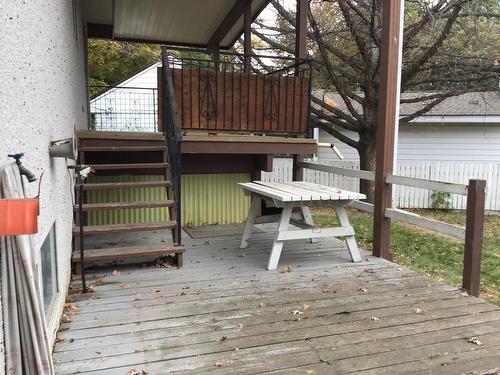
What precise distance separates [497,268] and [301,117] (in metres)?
3.51

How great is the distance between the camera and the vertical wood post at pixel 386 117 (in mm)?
4598

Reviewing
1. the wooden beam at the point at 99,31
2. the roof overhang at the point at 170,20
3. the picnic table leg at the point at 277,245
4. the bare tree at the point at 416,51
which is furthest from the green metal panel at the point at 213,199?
the bare tree at the point at 416,51

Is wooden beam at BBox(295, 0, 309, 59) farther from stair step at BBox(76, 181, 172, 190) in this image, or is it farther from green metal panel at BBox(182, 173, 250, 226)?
stair step at BBox(76, 181, 172, 190)

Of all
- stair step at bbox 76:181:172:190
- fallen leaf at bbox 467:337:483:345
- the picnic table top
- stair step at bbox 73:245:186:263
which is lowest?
fallen leaf at bbox 467:337:483:345

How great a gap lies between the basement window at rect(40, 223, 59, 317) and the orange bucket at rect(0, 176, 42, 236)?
136 cm

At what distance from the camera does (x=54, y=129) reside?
3232mm

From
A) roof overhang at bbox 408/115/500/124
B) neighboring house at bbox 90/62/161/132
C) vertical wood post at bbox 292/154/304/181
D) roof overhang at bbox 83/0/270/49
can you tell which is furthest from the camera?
neighboring house at bbox 90/62/161/132

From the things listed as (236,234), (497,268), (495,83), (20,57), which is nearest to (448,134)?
(495,83)

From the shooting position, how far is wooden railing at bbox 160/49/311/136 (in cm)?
582

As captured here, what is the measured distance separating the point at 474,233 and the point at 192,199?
4341mm

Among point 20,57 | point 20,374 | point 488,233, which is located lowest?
point 488,233

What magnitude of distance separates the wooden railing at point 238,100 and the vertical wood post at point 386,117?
5.60ft

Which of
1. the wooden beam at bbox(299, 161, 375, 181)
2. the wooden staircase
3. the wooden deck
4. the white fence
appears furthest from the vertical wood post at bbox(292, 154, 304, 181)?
the white fence

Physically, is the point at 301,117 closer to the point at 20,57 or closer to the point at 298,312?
the point at 298,312
